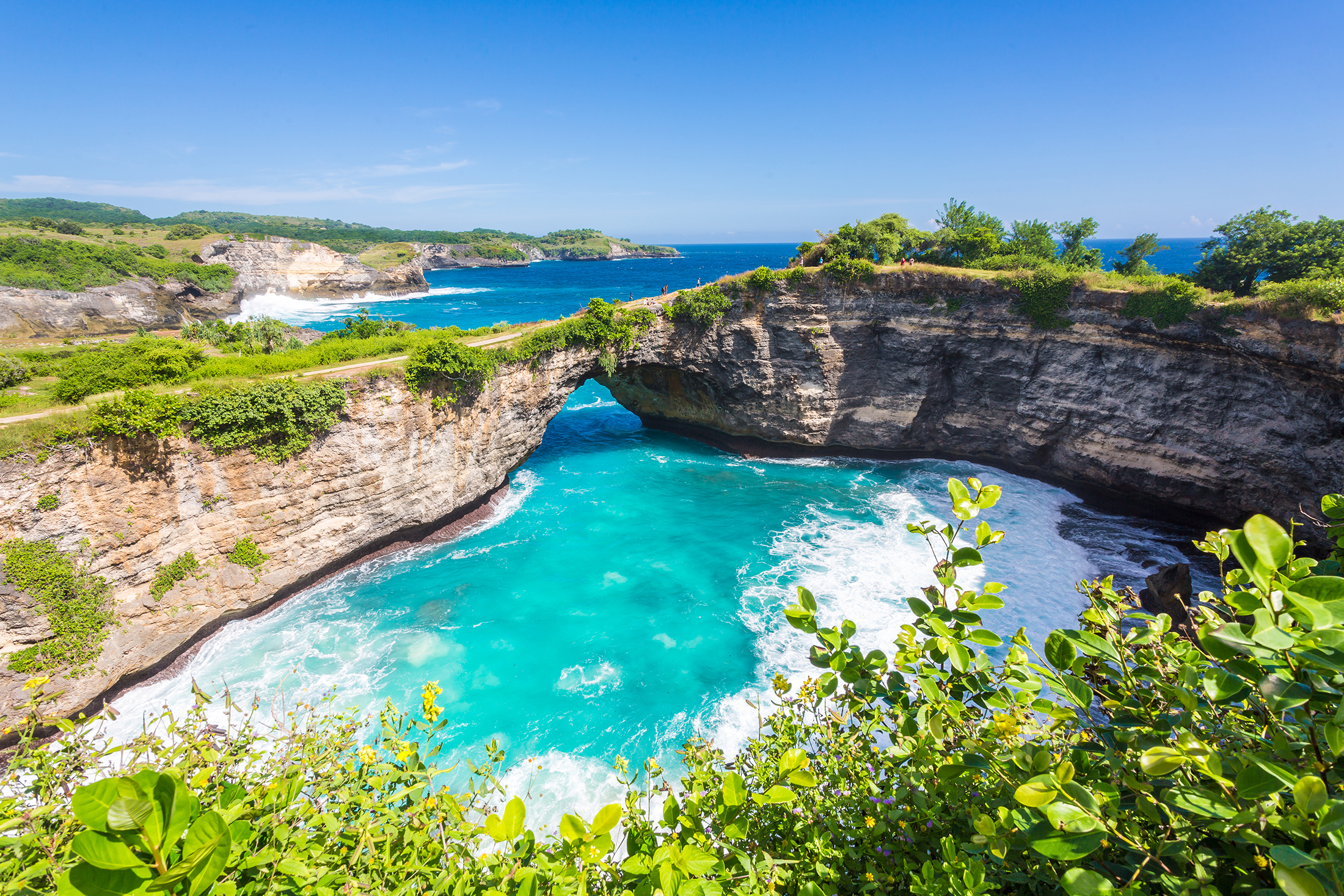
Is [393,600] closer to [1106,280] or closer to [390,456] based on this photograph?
[390,456]

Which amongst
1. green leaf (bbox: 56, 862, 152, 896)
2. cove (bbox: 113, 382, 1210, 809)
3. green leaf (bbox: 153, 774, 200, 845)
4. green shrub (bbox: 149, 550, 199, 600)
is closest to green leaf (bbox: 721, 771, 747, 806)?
green leaf (bbox: 153, 774, 200, 845)

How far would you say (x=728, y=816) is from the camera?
334cm

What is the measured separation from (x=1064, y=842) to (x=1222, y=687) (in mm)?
1090

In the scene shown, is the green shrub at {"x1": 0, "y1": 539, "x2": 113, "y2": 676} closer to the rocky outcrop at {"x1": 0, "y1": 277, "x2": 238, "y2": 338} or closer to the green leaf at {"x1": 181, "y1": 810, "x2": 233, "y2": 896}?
the green leaf at {"x1": 181, "y1": 810, "x2": 233, "y2": 896}

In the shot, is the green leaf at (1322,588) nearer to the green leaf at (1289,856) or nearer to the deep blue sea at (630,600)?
the green leaf at (1289,856)

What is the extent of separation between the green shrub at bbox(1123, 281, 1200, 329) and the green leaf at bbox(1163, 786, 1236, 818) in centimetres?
2905

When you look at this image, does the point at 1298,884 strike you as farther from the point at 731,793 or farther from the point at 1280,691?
the point at 731,793

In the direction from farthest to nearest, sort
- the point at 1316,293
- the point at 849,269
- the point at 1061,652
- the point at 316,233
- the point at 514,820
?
the point at 316,233 < the point at 849,269 < the point at 1316,293 < the point at 1061,652 < the point at 514,820

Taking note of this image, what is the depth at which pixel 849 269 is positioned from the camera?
2778 centimetres

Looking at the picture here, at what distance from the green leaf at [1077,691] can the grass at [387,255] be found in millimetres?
122880

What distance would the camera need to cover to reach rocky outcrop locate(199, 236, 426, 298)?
82.2m

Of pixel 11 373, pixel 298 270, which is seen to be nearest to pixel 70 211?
pixel 298 270

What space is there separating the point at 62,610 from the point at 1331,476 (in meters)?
43.6

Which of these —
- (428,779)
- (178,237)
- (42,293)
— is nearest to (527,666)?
(428,779)
